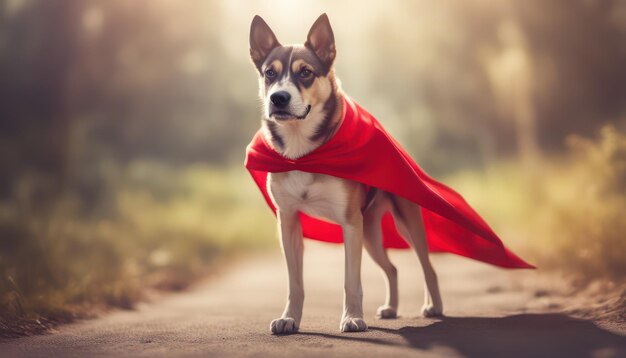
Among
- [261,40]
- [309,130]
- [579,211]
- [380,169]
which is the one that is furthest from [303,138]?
[579,211]

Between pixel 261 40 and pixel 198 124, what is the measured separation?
9.14 meters

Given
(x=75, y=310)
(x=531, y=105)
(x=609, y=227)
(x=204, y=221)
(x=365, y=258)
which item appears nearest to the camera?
(x=75, y=310)

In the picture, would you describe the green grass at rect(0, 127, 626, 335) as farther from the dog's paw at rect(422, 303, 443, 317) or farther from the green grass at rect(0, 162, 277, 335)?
the dog's paw at rect(422, 303, 443, 317)

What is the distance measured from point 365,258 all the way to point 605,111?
200 inches

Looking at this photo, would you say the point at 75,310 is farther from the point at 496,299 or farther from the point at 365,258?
the point at 365,258

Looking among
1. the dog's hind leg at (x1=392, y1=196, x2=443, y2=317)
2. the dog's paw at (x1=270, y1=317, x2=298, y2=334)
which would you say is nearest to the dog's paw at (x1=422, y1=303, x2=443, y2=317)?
the dog's hind leg at (x1=392, y1=196, x2=443, y2=317)

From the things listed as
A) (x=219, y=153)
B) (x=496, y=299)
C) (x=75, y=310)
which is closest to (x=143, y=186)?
(x=219, y=153)

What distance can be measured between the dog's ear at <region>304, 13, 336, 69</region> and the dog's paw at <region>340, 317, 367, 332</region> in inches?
75.8

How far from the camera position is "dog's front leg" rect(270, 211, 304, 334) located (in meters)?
5.32

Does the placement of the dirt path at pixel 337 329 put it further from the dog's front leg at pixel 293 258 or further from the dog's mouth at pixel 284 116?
the dog's mouth at pixel 284 116

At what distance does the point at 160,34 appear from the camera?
11.3 metres

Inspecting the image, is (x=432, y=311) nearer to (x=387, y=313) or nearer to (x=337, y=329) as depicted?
(x=387, y=313)

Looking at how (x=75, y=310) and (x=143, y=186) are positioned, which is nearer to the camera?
(x=75, y=310)

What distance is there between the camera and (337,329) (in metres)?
5.37
